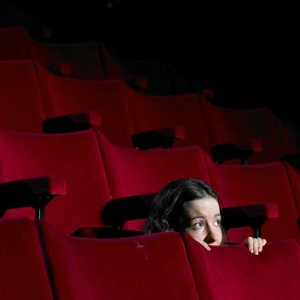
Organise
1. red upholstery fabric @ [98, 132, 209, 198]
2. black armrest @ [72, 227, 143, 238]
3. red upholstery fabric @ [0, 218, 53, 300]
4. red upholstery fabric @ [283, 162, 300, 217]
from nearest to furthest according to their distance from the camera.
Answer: red upholstery fabric @ [0, 218, 53, 300] < black armrest @ [72, 227, 143, 238] < red upholstery fabric @ [98, 132, 209, 198] < red upholstery fabric @ [283, 162, 300, 217]

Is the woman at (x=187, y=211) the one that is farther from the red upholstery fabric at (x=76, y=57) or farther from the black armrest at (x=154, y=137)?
the red upholstery fabric at (x=76, y=57)

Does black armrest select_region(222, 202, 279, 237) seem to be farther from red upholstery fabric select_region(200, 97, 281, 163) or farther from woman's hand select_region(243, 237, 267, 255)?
red upholstery fabric select_region(200, 97, 281, 163)

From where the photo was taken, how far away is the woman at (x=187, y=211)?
40 cm

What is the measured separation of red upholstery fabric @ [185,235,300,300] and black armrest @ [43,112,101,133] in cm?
23

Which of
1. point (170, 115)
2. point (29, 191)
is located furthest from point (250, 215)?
point (170, 115)

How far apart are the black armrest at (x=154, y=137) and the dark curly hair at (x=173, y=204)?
0.16 meters

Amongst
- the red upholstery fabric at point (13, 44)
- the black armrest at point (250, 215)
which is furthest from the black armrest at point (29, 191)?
the red upholstery fabric at point (13, 44)

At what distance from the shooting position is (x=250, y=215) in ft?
1.41

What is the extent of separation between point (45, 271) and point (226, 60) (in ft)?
2.34

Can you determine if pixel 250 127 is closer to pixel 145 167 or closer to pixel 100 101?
pixel 100 101

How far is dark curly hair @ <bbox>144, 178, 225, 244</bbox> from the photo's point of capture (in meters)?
0.41

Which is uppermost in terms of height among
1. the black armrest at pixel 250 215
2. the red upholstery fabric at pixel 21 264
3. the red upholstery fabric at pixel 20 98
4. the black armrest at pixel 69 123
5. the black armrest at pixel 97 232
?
the red upholstery fabric at pixel 20 98

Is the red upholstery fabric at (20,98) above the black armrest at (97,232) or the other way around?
above

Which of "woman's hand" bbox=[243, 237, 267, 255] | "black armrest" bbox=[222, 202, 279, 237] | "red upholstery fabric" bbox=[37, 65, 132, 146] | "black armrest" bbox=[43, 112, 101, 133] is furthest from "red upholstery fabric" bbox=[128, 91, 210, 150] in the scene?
"woman's hand" bbox=[243, 237, 267, 255]
